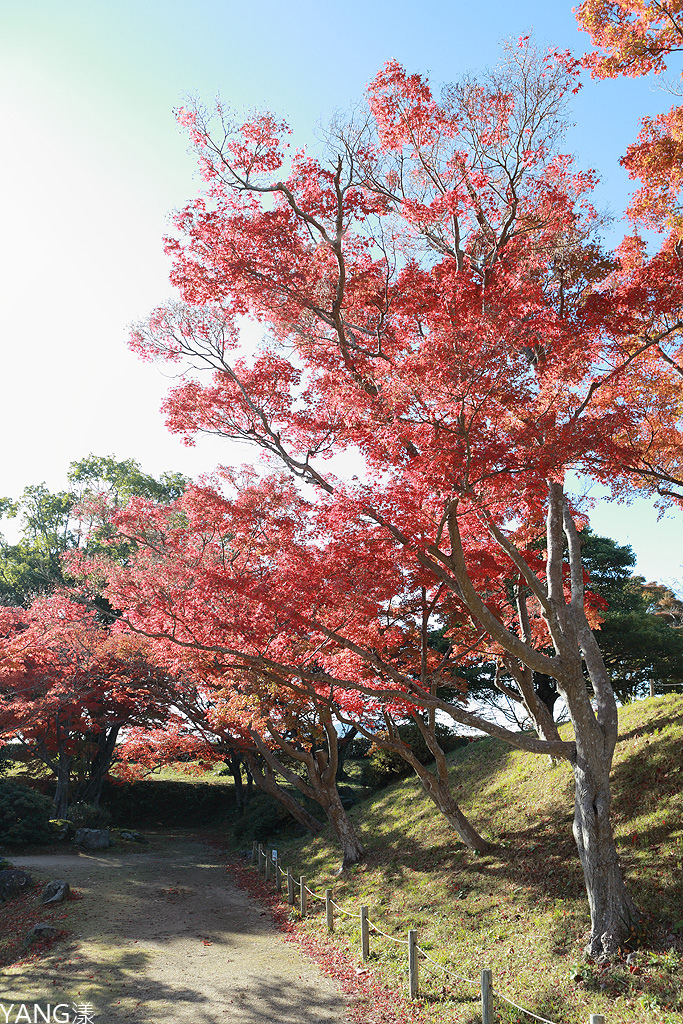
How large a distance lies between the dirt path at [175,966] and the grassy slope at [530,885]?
1.26 metres

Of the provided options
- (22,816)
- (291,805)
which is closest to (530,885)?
(291,805)

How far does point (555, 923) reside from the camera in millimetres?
8266

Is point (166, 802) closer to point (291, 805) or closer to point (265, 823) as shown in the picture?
point (265, 823)

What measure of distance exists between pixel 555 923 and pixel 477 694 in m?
17.8

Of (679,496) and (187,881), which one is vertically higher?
(679,496)

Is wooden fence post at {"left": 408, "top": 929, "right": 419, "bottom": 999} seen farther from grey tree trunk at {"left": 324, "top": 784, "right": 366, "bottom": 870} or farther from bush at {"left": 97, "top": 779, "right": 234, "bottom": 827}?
bush at {"left": 97, "top": 779, "right": 234, "bottom": 827}

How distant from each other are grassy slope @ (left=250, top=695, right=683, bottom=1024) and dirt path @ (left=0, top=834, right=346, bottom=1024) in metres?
1.26

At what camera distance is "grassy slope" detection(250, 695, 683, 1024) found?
6.78 meters

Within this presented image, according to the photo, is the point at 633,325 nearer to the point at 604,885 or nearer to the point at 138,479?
the point at 604,885

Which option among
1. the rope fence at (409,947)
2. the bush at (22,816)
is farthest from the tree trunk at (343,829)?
the bush at (22,816)

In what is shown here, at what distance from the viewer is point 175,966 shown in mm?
9633

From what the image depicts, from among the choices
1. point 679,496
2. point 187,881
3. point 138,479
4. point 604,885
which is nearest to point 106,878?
point 187,881

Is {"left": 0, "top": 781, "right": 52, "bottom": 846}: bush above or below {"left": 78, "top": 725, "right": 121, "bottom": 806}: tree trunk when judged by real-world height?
below

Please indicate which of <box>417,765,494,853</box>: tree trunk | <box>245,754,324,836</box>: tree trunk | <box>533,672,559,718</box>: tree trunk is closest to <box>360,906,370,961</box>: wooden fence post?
<box>417,765,494,853</box>: tree trunk
